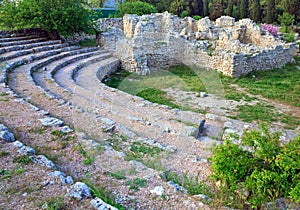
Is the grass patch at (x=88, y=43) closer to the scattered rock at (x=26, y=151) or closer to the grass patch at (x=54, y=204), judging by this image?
the scattered rock at (x=26, y=151)

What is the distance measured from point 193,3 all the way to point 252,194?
123 feet

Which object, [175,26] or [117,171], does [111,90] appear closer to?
[117,171]

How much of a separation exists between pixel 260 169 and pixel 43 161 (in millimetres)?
3316

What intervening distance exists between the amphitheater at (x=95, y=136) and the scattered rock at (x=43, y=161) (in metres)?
0.02

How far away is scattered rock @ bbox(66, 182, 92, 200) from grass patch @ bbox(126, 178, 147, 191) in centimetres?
70

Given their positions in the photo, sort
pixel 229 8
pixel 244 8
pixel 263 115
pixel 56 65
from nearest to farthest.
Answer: pixel 263 115 < pixel 56 65 < pixel 244 8 < pixel 229 8

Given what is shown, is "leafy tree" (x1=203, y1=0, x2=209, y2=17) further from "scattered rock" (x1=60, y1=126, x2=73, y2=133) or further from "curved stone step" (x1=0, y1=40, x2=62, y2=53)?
"scattered rock" (x1=60, y1=126, x2=73, y2=133)

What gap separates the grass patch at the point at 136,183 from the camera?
4.39 m

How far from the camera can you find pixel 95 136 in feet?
21.2

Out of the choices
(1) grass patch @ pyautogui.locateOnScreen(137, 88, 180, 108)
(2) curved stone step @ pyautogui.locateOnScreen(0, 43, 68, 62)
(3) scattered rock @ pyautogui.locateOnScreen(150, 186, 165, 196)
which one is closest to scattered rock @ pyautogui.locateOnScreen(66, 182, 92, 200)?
(3) scattered rock @ pyautogui.locateOnScreen(150, 186, 165, 196)

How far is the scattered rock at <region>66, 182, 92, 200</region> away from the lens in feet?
12.7

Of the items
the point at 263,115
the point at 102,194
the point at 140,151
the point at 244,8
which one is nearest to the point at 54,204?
the point at 102,194

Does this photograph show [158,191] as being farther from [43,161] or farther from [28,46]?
[28,46]

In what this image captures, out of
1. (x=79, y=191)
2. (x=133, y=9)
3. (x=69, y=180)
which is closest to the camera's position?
(x=79, y=191)
